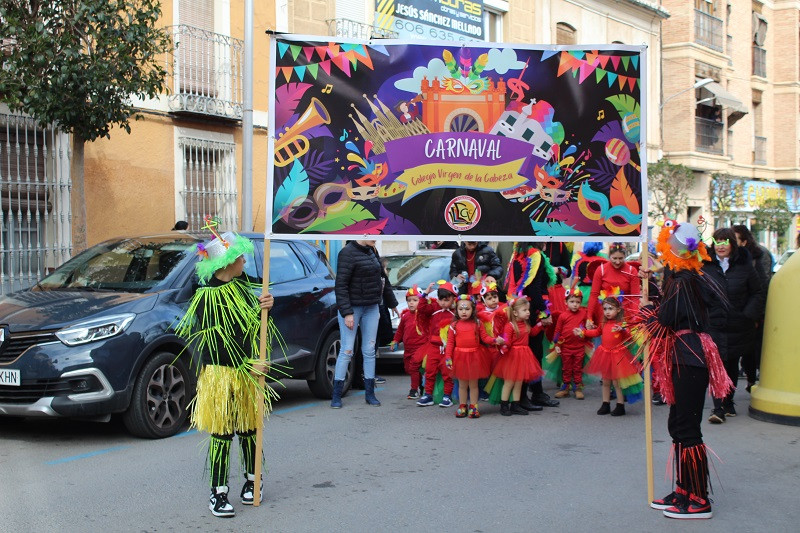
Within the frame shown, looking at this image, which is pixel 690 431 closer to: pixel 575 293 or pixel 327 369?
pixel 575 293

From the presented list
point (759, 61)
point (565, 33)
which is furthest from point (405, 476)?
point (759, 61)

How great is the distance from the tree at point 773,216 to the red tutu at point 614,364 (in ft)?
91.3

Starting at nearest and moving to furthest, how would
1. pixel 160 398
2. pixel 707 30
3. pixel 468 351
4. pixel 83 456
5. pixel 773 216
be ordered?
pixel 83 456 → pixel 160 398 → pixel 468 351 → pixel 707 30 → pixel 773 216

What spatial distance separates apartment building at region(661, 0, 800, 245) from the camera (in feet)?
107

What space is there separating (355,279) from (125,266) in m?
2.32

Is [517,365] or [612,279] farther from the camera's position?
[612,279]

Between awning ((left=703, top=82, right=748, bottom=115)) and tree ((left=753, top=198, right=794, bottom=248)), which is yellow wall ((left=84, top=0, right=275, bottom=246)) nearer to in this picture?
awning ((left=703, top=82, right=748, bottom=115))

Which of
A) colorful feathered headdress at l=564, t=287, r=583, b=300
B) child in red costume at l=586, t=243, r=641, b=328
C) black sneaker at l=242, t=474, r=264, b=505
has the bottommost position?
black sneaker at l=242, t=474, r=264, b=505

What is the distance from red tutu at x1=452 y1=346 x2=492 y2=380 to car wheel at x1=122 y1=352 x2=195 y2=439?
2.54m

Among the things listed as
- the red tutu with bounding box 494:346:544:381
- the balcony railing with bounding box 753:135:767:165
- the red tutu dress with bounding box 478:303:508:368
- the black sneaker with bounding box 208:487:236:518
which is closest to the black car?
the black sneaker with bounding box 208:487:236:518

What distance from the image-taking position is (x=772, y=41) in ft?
132

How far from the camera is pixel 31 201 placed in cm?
1330

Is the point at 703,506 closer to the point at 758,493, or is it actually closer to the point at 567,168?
the point at 758,493

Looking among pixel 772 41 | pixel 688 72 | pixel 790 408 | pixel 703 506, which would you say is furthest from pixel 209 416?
pixel 772 41
